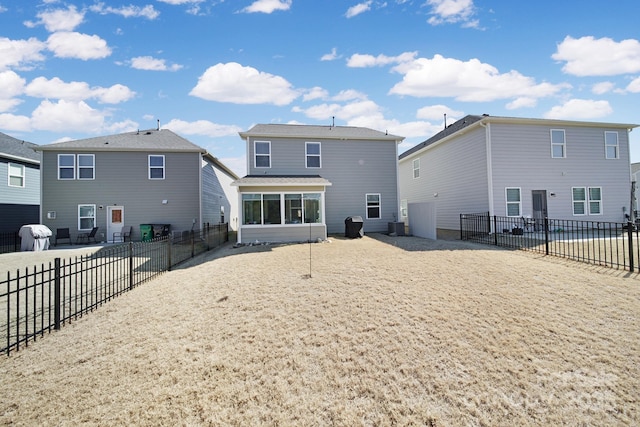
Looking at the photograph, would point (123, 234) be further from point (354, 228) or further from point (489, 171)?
point (489, 171)

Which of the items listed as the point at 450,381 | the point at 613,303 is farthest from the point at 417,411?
the point at 613,303

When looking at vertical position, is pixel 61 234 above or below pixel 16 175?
below

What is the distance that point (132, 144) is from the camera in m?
16.6

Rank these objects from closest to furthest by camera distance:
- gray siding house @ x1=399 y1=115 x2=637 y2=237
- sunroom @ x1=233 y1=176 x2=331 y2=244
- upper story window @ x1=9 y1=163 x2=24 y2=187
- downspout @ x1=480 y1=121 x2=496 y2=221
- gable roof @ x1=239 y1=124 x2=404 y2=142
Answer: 1. sunroom @ x1=233 y1=176 x2=331 y2=244
2. downspout @ x1=480 y1=121 x2=496 y2=221
3. gray siding house @ x1=399 y1=115 x2=637 y2=237
4. gable roof @ x1=239 y1=124 x2=404 y2=142
5. upper story window @ x1=9 y1=163 x2=24 y2=187

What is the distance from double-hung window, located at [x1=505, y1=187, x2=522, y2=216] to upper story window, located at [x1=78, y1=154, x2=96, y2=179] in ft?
72.1

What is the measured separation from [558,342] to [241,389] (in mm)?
4404

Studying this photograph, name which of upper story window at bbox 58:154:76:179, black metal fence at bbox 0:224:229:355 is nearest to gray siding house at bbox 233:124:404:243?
black metal fence at bbox 0:224:229:355

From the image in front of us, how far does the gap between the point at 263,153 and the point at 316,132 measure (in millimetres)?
3377

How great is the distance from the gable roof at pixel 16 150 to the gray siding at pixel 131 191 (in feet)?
10.4

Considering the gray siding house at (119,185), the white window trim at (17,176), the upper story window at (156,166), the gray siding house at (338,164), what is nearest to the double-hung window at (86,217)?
the gray siding house at (119,185)

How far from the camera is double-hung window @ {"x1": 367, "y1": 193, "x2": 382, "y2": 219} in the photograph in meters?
17.4

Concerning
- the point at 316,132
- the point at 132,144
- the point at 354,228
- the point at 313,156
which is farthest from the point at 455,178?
the point at 132,144

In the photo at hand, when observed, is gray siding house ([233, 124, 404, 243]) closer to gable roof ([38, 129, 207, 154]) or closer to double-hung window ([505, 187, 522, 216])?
gable roof ([38, 129, 207, 154])

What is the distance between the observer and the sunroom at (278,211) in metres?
13.6
